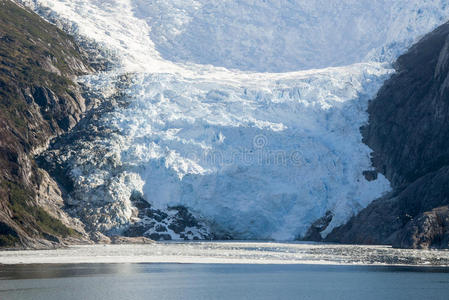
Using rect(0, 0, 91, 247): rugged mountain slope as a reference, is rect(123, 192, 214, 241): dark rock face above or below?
below

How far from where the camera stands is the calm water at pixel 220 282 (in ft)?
168

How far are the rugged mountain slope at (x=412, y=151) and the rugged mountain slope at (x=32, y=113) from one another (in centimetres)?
3783

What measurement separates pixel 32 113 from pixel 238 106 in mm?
31758

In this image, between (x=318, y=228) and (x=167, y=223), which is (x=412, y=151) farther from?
(x=167, y=223)

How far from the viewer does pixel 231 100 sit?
124 m

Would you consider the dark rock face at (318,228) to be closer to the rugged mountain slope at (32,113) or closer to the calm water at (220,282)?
the rugged mountain slope at (32,113)

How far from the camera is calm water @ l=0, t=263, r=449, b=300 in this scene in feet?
168

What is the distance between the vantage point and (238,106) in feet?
403

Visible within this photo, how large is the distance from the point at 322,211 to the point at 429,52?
3344cm

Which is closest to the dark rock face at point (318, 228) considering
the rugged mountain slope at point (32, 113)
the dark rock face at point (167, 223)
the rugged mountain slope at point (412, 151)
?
the rugged mountain slope at point (412, 151)

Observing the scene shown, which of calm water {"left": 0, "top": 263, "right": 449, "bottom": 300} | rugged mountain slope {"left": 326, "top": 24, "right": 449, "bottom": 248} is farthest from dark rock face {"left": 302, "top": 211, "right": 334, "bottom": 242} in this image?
calm water {"left": 0, "top": 263, "right": 449, "bottom": 300}

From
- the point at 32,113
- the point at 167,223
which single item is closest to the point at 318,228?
the point at 167,223

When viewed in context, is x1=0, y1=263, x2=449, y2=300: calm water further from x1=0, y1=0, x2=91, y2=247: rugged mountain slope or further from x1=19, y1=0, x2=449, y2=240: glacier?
x1=19, y1=0, x2=449, y2=240: glacier

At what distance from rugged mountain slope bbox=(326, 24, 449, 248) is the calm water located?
84.2 feet
